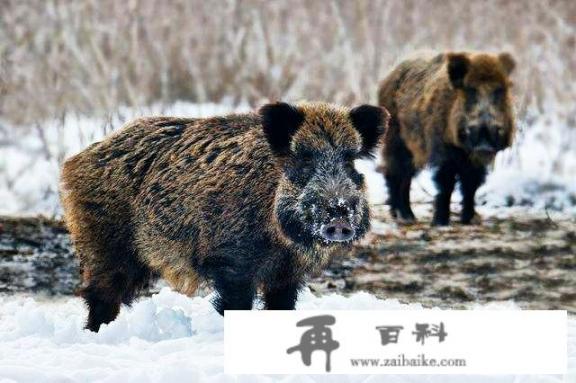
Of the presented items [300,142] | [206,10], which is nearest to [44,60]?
[206,10]

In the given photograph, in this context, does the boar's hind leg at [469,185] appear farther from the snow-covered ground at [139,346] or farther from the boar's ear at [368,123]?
the boar's ear at [368,123]

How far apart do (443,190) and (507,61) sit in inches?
49.8

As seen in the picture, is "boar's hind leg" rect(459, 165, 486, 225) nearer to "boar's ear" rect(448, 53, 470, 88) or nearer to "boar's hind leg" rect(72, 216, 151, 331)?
"boar's ear" rect(448, 53, 470, 88)

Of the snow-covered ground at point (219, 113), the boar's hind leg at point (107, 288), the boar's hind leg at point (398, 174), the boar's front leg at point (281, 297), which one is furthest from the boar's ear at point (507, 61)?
the boar's hind leg at point (107, 288)

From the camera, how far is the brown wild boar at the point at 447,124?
31.3ft

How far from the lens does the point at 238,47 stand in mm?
14398

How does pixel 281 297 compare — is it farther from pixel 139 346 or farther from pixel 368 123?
pixel 368 123

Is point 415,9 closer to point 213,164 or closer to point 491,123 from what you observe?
point 491,123

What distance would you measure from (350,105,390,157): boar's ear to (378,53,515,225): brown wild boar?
13.8 feet

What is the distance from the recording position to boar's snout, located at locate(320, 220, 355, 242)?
4926 millimetres

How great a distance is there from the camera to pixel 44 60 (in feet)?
46.1

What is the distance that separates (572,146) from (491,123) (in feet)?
14.5

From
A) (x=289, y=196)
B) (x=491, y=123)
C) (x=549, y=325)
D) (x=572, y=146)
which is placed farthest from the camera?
(x=572, y=146)

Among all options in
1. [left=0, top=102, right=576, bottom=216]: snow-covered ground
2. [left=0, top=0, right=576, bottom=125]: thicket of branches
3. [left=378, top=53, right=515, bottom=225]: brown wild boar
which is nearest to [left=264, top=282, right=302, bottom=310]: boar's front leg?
[left=378, top=53, right=515, bottom=225]: brown wild boar
